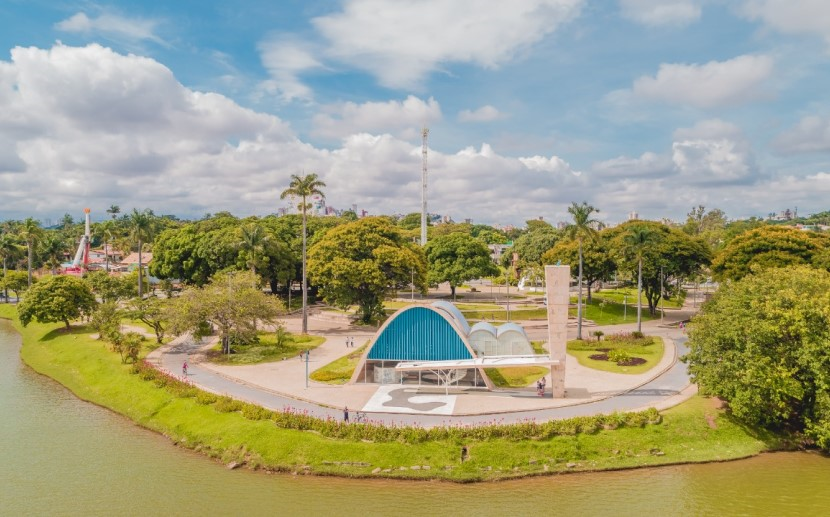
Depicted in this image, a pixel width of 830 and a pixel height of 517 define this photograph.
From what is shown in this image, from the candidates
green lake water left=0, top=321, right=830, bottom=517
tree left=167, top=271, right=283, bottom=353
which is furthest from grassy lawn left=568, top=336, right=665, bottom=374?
tree left=167, top=271, right=283, bottom=353

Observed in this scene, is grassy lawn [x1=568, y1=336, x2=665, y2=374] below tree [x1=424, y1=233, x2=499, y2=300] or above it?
below

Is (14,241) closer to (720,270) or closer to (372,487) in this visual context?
(372,487)

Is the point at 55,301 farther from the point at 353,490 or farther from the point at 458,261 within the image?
the point at 458,261

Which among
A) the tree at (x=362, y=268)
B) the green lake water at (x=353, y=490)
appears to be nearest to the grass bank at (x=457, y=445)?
the green lake water at (x=353, y=490)

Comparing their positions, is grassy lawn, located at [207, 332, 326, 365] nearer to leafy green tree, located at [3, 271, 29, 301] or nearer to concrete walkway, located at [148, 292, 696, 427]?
concrete walkway, located at [148, 292, 696, 427]

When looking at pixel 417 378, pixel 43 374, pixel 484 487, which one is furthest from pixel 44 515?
pixel 43 374

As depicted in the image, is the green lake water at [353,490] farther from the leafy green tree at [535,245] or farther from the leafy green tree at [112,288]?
the leafy green tree at [535,245]
